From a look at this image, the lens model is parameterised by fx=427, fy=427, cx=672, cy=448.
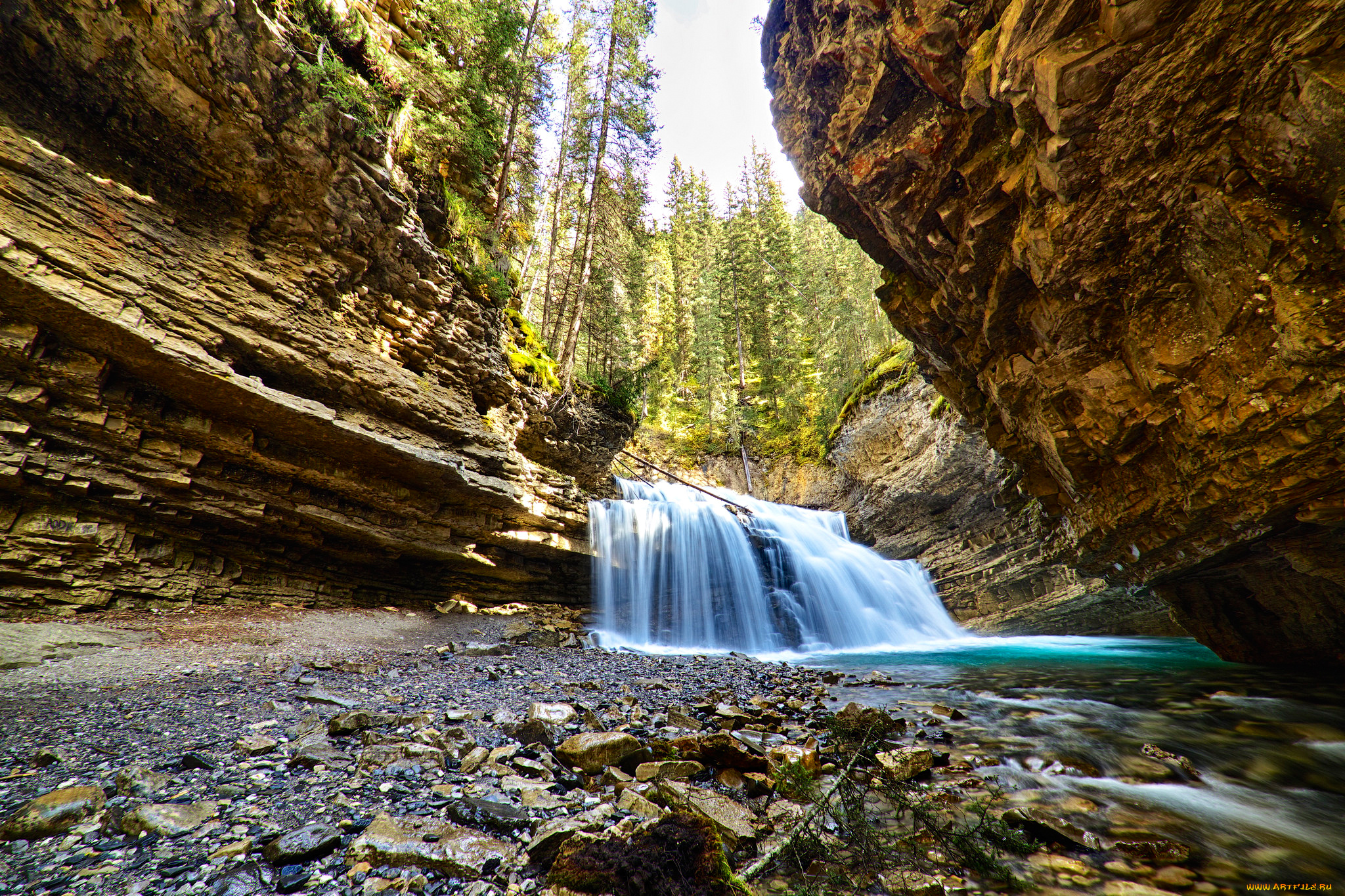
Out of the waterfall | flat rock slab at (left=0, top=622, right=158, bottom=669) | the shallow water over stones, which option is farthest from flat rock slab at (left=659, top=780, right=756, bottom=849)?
the waterfall

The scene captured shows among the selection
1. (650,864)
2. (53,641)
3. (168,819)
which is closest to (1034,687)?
(650,864)

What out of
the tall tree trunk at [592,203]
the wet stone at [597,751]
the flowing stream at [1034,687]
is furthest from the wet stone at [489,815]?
the tall tree trunk at [592,203]

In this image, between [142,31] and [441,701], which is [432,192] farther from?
[441,701]

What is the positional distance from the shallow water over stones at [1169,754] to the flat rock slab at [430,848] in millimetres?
2581

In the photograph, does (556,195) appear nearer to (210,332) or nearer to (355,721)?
(210,332)

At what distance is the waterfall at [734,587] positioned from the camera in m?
12.3

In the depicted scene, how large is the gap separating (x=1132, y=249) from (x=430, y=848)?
6.79 metres

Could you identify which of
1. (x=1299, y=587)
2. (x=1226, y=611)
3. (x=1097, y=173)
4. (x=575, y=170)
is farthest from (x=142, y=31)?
(x=1226, y=611)

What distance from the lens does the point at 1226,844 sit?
80.7 inches

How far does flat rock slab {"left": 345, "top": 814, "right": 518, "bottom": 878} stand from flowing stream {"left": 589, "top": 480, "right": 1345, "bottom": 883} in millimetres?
2871

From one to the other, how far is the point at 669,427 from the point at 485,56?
17.6 metres

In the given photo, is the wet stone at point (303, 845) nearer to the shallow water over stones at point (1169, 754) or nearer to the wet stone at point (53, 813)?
the wet stone at point (53, 813)

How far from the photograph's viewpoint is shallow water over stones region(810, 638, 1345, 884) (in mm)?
2092

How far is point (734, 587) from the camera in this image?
13656 millimetres
